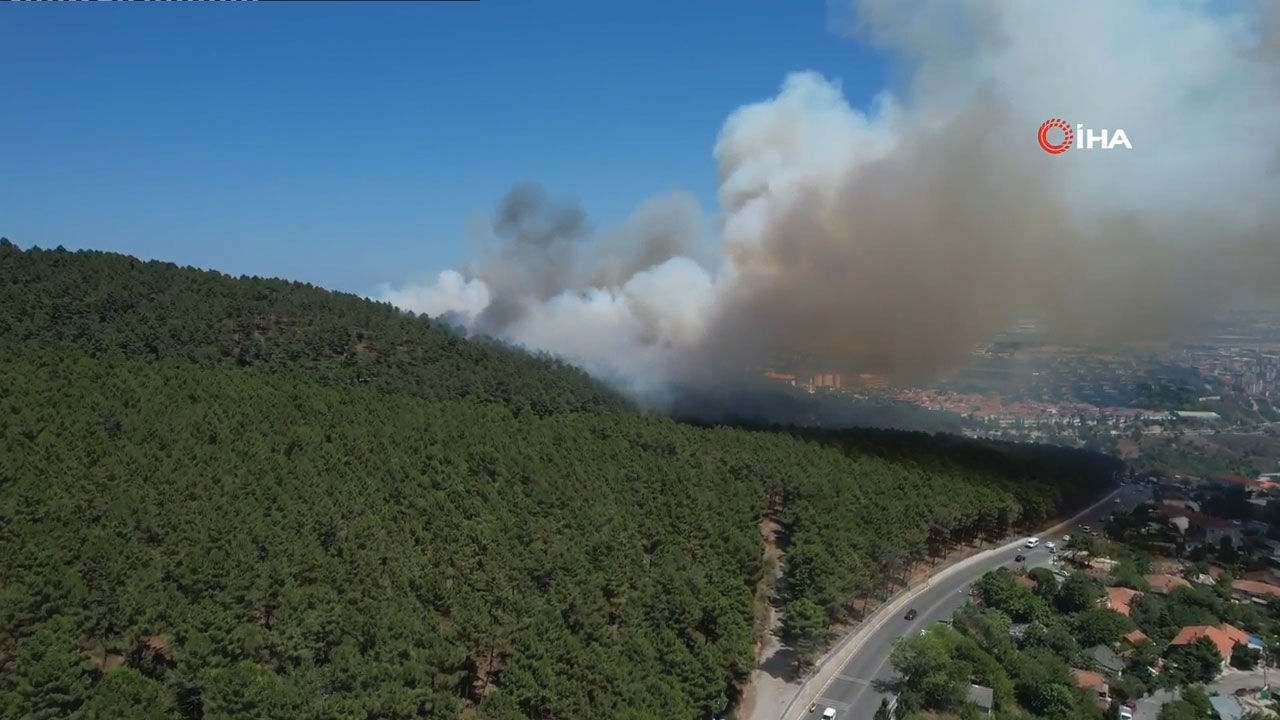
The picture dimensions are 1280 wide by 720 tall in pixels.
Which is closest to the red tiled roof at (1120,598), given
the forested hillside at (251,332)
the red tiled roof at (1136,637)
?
the red tiled roof at (1136,637)

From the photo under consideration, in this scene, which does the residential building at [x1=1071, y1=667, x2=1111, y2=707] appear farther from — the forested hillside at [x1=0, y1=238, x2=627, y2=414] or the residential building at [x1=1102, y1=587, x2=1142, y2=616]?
the forested hillside at [x1=0, y1=238, x2=627, y2=414]

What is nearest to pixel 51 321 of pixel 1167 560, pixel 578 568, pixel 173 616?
pixel 173 616

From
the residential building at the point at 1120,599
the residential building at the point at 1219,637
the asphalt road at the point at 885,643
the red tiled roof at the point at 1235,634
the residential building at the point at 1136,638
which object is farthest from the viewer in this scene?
the residential building at the point at 1120,599

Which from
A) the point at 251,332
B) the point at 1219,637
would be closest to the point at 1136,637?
the point at 1219,637

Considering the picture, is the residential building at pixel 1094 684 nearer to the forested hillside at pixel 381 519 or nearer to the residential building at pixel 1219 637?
the residential building at pixel 1219 637

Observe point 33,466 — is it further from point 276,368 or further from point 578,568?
point 276,368

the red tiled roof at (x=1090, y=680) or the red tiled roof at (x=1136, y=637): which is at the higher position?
the red tiled roof at (x=1136, y=637)
